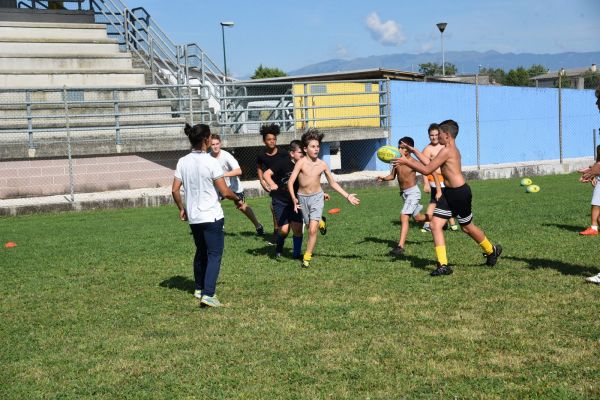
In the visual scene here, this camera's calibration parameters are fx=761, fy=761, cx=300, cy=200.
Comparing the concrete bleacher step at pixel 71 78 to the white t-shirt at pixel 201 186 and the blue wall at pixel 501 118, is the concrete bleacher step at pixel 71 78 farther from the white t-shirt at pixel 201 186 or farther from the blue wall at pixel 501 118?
the white t-shirt at pixel 201 186

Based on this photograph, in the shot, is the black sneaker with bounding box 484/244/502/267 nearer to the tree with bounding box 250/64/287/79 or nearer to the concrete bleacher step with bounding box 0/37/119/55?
the concrete bleacher step with bounding box 0/37/119/55

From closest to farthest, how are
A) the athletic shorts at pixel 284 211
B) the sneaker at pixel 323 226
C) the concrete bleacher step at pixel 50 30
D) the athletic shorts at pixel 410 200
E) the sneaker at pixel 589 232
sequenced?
the athletic shorts at pixel 284 211, the sneaker at pixel 323 226, the athletic shorts at pixel 410 200, the sneaker at pixel 589 232, the concrete bleacher step at pixel 50 30

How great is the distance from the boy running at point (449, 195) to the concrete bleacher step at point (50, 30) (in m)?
22.3

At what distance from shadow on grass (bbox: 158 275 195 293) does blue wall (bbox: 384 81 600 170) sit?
1589 cm

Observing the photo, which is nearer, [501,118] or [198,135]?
[198,135]

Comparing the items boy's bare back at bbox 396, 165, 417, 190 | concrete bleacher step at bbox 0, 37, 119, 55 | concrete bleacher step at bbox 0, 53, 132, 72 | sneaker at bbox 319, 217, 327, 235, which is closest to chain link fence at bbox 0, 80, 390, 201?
concrete bleacher step at bbox 0, 53, 132, 72

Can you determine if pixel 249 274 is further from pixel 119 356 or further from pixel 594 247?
pixel 594 247

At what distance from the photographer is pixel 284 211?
10.7 meters

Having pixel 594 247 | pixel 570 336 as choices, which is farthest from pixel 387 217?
pixel 570 336

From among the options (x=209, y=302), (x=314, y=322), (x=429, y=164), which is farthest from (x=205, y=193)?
(x=429, y=164)

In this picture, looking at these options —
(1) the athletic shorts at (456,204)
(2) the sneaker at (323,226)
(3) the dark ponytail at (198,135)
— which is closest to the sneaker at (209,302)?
(3) the dark ponytail at (198,135)

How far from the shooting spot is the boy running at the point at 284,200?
1038cm

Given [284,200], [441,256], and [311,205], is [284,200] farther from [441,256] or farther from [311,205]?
[441,256]

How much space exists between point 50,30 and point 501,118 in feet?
56.6
